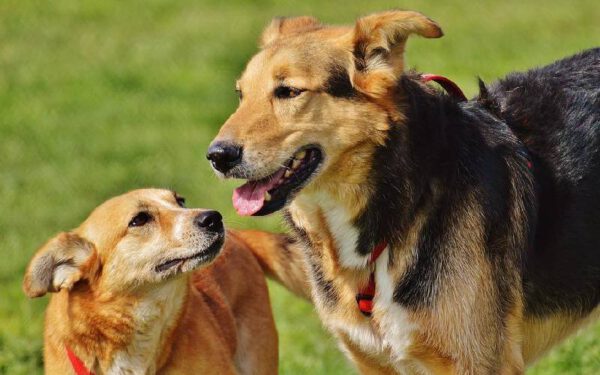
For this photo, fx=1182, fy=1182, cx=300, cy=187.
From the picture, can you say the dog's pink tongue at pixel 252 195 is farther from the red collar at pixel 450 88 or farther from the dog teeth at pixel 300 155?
the red collar at pixel 450 88

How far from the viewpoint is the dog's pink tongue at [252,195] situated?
5121 mm

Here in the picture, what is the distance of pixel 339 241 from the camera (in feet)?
17.5

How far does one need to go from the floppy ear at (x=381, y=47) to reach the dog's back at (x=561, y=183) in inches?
26.2

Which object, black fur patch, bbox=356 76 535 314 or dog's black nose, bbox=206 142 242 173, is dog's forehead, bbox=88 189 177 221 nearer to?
dog's black nose, bbox=206 142 242 173

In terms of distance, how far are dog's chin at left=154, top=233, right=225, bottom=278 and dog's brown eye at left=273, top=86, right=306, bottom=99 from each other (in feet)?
3.30

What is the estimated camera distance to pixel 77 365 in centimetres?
573

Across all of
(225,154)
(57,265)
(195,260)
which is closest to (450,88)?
(225,154)

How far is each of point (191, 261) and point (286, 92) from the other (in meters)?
1.15

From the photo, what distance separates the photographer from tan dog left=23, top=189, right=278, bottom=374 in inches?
228

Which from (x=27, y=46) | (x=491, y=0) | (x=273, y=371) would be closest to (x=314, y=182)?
(x=273, y=371)

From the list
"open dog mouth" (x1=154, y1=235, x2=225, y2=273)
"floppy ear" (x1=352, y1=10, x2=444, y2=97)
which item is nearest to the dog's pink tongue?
"floppy ear" (x1=352, y1=10, x2=444, y2=97)

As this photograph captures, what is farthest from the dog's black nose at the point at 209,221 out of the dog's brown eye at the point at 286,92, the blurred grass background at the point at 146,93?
the blurred grass background at the point at 146,93

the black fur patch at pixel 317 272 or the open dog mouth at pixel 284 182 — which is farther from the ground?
the open dog mouth at pixel 284 182

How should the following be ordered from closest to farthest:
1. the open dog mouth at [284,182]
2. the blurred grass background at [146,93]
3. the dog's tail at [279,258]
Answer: the open dog mouth at [284,182], the dog's tail at [279,258], the blurred grass background at [146,93]
